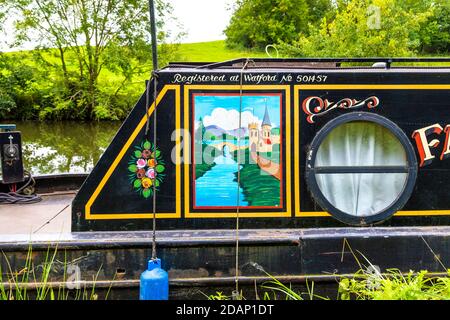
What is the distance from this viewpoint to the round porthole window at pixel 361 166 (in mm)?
3699

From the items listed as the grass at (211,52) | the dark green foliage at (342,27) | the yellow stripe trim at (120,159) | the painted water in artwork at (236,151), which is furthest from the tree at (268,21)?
the yellow stripe trim at (120,159)

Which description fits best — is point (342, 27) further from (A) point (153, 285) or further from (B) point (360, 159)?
(A) point (153, 285)

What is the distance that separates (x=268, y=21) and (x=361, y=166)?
127ft

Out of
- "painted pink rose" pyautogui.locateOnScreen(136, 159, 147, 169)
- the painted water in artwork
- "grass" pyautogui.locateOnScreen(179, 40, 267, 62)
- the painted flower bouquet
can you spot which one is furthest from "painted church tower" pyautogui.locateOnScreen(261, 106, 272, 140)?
"grass" pyautogui.locateOnScreen(179, 40, 267, 62)

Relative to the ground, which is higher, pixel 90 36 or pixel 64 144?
pixel 90 36

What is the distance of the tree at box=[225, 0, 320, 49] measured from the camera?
40250mm

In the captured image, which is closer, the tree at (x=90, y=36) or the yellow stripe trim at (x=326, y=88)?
the yellow stripe trim at (x=326, y=88)

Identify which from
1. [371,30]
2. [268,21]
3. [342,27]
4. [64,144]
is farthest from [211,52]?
[64,144]

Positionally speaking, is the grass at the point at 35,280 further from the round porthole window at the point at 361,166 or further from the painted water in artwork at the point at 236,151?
the round porthole window at the point at 361,166

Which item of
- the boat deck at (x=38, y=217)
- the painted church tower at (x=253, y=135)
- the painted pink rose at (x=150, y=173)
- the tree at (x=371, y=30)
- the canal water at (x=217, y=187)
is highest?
the tree at (x=371, y=30)

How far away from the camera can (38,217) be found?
4.59 metres

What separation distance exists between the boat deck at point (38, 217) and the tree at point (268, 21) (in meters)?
35.0

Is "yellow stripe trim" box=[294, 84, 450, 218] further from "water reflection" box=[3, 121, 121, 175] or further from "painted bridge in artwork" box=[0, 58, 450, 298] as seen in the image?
"water reflection" box=[3, 121, 121, 175]

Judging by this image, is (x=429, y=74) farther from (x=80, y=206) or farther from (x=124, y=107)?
(x=124, y=107)
